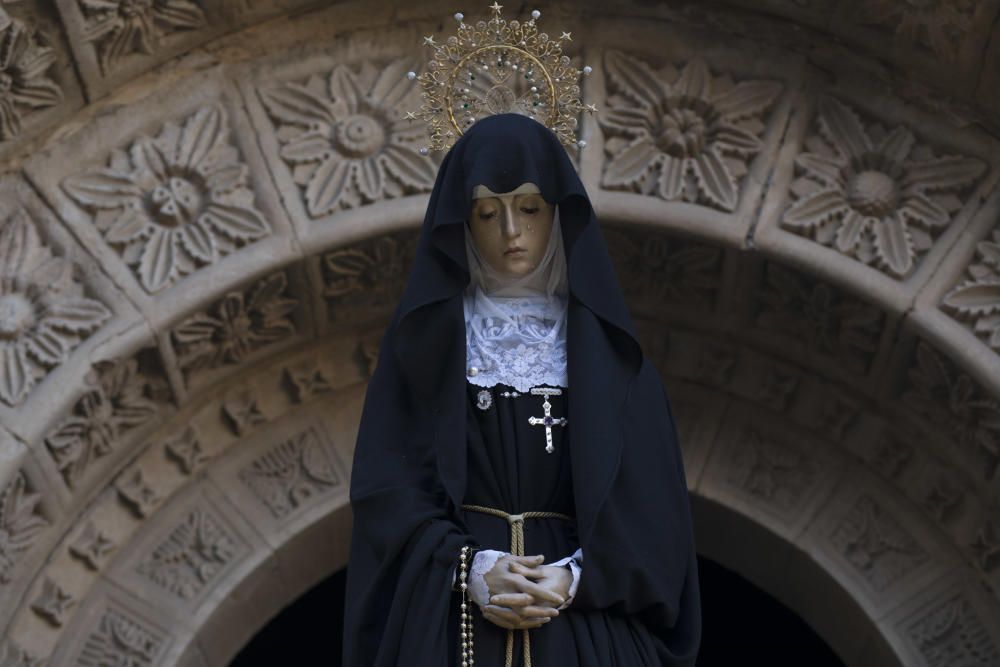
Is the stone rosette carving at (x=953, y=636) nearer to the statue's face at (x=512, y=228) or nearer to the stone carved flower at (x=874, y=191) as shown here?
the stone carved flower at (x=874, y=191)

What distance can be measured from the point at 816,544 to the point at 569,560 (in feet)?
7.35

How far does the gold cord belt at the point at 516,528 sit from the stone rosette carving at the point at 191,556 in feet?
6.58

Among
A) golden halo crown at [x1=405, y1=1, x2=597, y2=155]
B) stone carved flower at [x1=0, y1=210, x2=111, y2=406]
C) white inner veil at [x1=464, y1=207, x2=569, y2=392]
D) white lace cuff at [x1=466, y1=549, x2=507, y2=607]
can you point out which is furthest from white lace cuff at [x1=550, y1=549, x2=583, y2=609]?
stone carved flower at [x1=0, y1=210, x2=111, y2=406]

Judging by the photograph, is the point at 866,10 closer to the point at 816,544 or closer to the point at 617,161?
the point at 617,161

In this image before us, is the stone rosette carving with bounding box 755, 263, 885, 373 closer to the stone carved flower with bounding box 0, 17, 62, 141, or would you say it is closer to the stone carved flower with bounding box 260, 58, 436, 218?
the stone carved flower with bounding box 260, 58, 436, 218

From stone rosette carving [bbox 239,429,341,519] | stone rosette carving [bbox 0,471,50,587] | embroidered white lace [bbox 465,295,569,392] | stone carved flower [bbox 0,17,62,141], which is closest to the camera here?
embroidered white lace [bbox 465,295,569,392]

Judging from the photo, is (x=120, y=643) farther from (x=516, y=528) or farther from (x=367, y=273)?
(x=516, y=528)

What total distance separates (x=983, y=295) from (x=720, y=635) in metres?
2.67

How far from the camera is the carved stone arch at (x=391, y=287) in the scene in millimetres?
5879

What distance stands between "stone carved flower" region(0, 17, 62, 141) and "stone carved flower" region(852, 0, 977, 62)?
243 centimetres

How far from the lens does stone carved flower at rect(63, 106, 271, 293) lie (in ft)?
19.5

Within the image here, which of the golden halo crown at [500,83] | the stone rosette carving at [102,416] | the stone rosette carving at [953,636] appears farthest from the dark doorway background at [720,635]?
the golden halo crown at [500,83]

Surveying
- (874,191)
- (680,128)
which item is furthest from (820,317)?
(680,128)

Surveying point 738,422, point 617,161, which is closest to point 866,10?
point 617,161
